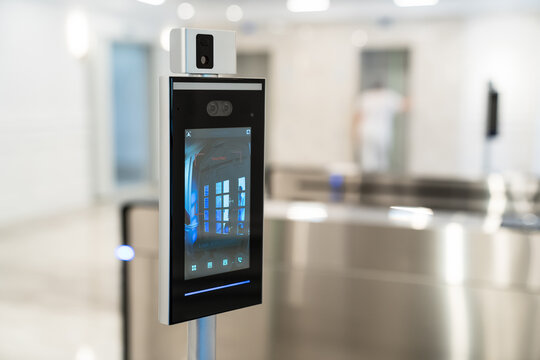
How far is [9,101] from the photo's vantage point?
5652 mm

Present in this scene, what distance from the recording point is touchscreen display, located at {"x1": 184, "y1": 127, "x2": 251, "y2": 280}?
1259mm

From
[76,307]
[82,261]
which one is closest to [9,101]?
[82,261]

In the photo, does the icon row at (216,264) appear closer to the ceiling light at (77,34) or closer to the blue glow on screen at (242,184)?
the blue glow on screen at (242,184)

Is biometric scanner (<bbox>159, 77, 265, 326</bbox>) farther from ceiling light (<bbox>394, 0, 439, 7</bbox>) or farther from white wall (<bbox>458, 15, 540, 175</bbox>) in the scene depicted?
Result: white wall (<bbox>458, 15, 540, 175</bbox>)

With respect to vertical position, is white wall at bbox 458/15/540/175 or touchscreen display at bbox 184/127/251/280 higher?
white wall at bbox 458/15/540/175

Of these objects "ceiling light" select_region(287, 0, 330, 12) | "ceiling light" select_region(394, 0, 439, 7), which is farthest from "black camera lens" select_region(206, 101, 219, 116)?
"ceiling light" select_region(287, 0, 330, 12)

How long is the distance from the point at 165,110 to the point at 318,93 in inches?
276

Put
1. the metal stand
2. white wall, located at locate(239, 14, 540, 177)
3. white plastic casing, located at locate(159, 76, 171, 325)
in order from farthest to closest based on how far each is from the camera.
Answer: white wall, located at locate(239, 14, 540, 177) → the metal stand → white plastic casing, located at locate(159, 76, 171, 325)

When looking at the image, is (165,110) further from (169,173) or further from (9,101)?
(9,101)

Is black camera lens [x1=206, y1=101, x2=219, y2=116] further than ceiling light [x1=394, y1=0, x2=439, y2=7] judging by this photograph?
No

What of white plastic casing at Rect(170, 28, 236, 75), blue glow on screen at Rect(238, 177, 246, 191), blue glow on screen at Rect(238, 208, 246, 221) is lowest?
blue glow on screen at Rect(238, 208, 246, 221)

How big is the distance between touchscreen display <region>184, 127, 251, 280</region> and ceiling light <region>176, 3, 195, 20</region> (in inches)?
281

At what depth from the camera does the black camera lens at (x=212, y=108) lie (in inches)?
49.8

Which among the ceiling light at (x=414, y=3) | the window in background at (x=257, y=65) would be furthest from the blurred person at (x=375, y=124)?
the window in background at (x=257, y=65)
